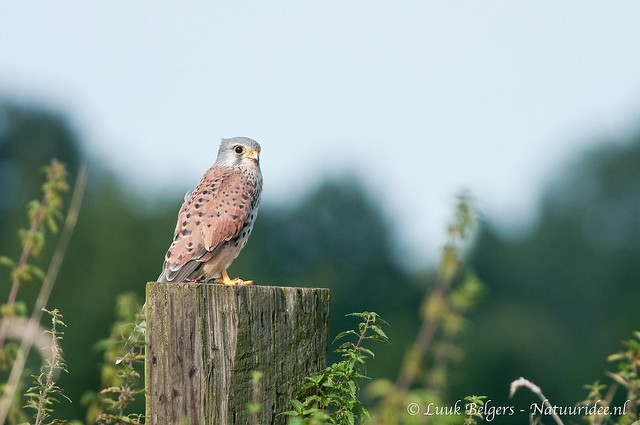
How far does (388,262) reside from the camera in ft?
251

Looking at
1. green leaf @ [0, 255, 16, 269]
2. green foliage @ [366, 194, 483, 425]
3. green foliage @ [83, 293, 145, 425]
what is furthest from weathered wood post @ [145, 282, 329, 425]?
green leaf @ [0, 255, 16, 269]

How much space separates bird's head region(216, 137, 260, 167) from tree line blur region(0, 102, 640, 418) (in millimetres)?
29445

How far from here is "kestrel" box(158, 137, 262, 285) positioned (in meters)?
7.28

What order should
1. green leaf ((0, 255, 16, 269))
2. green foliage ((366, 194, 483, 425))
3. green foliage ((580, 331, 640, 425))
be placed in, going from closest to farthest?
green foliage ((366, 194, 483, 425)) < green foliage ((580, 331, 640, 425)) < green leaf ((0, 255, 16, 269))

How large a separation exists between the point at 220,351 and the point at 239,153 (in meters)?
3.74

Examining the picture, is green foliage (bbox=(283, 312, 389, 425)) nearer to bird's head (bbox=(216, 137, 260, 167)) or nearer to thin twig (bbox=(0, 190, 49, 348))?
thin twig (bbox=(0, 190, 49, 348))

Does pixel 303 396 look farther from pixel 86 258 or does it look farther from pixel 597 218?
pixel 597 218

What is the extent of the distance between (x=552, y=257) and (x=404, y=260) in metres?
12.5

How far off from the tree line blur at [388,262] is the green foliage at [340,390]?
3272cm

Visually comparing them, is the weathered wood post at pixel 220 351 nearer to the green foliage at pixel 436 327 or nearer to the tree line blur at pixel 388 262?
the green foliage at pixel 436 327

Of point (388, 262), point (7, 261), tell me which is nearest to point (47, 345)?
point (7, 261)

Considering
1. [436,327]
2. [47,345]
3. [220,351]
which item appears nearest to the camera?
[436,327]

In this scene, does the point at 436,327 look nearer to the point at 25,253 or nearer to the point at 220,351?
the point at 220,351

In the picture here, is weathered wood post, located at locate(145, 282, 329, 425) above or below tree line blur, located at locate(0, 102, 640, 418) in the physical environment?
below
